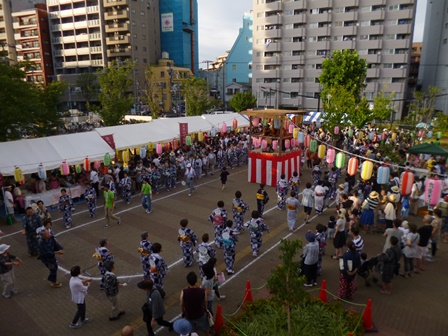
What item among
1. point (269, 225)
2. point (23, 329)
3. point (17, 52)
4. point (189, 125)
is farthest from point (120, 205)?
point (17, 52)

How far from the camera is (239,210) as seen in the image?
10.9 meters

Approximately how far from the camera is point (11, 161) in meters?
13.7

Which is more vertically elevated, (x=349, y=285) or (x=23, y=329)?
(x=349, y=285)

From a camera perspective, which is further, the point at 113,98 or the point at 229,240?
the point at 113,98

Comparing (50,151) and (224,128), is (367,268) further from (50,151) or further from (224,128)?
(224,128)

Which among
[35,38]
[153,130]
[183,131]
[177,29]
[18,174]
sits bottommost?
[18,174]

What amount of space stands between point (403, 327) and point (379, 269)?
1425 mm

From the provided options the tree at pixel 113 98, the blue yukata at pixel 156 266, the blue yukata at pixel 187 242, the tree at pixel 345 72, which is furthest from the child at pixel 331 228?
the tree at pixel 345 72

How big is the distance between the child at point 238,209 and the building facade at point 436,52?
46.2m

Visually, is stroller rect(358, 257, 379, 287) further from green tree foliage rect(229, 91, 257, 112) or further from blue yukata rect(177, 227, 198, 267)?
green tree foliage rect(229, 91, 257, 112)

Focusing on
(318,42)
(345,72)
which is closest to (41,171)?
(345,72)

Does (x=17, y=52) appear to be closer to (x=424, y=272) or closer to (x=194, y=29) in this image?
(x=194, y=29)

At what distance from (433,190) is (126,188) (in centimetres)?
1229

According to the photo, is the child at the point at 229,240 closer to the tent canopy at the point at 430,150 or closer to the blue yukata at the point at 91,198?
the blue yukata at the point at 91,198
